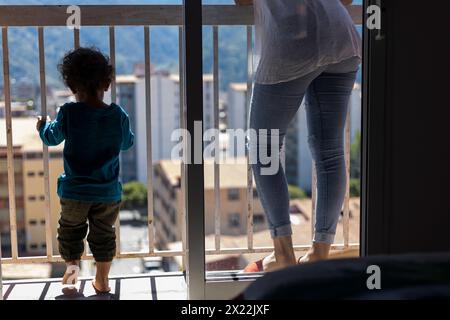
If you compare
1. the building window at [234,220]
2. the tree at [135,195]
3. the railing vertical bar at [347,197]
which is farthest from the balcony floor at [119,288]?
the railing vertical bar at [347,197]

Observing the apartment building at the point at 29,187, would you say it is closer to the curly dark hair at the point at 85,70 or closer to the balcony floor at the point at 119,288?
the balcony floor at the point at 119,288

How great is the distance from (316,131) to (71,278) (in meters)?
1.19

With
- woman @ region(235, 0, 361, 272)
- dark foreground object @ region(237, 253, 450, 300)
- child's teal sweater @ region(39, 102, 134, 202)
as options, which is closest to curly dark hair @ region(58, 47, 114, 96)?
child's teal sweater @ region(39, 102, 134, 202)

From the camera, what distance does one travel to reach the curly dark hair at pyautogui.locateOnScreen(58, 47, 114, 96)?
244cm

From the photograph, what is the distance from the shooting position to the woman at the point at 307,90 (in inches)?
96.2

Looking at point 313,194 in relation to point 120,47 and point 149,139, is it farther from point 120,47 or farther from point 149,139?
point 120,47

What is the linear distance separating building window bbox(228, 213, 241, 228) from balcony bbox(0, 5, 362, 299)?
6 cm

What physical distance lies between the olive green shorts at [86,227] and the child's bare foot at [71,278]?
0.06 m

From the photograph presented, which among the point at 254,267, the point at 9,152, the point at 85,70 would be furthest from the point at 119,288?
the point at 85,70

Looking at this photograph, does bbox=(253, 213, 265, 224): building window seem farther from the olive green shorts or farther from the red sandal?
the olive green shorts

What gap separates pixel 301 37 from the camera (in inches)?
95.7

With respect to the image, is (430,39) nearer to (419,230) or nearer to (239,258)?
(419,230)

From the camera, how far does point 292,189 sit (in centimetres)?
262

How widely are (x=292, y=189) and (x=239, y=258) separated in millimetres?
450
